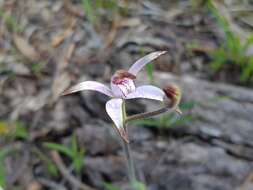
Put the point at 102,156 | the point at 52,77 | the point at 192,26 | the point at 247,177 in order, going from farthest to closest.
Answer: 1. the point at 192,26
2. the point at 52,77
3. the point at 102,156
4. the point at 247,177

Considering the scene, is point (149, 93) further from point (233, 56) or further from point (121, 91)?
point (233, 56)

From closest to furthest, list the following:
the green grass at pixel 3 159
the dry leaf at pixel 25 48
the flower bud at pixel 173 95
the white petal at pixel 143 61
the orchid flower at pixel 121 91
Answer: the flower bud at pixel 173 95, the orchid flower at pixel 121 91, the white petal at pixel 143 61, the green grass at pixel 3 159, the dry leaf at pixel 25 48

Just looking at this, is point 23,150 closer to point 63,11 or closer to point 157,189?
point 157,189

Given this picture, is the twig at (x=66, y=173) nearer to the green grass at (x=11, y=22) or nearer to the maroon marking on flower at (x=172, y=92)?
the green grass at (x=11, y=22)

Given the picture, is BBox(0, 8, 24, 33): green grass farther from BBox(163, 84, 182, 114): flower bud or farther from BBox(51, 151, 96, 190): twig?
BBox(163, 84, 182, 114): flower bud

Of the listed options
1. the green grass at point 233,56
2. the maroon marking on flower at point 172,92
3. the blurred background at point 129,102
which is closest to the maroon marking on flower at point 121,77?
the maroon marking on flower at point 172,92

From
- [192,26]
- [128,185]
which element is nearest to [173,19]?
[192,26]

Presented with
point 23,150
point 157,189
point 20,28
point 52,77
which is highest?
point 20,28
